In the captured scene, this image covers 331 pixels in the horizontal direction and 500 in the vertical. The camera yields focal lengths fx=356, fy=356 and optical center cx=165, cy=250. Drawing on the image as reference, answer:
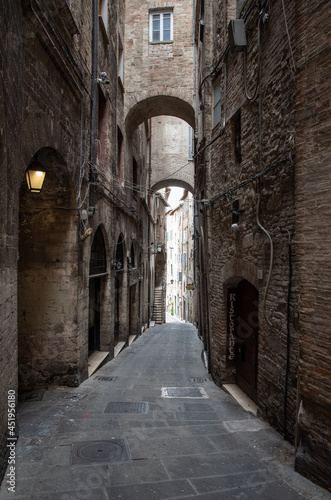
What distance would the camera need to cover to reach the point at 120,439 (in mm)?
4414

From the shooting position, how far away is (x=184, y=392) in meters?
6.81

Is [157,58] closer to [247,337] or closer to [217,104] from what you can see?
[217,104]

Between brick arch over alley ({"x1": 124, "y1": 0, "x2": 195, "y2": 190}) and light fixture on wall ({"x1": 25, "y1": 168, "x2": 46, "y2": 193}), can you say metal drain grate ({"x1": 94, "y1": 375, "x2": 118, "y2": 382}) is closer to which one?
light fixture on wall ({"x1": 25, "y1": 168, "x2": 46, "y2": 193})

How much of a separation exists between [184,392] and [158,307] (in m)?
21.4

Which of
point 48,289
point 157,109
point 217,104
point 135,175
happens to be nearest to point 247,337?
point 48,289

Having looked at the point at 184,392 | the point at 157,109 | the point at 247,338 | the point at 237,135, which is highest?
the point at 157,109

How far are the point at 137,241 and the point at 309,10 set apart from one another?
12887 mm

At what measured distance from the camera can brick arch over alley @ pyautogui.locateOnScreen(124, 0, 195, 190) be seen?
1331 centimetres

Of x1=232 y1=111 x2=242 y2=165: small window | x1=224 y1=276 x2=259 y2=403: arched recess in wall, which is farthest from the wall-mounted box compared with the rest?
x1=224 y1=276 x2=259 y2=403: arched recess in wall

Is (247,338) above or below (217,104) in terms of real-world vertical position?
below

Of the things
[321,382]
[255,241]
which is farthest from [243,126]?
[321,382]

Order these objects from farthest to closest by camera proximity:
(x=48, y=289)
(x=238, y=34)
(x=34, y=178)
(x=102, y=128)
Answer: (x=102, y=128) < (x=48, y=289) < (x=238, y=34) < (x=34, y=178)

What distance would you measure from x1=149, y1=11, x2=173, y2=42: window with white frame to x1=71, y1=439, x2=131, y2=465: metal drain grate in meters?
14.0

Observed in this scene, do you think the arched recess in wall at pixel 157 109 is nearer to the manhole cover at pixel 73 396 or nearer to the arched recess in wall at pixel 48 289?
the arched recess in wall at pixel 48 289
